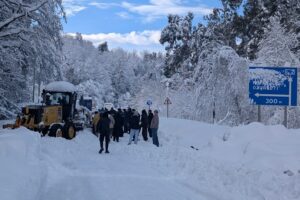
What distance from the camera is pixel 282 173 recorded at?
14672 millimetres

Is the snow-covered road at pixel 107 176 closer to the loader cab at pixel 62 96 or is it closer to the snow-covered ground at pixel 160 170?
the snow-covered ground at pixel 160 170

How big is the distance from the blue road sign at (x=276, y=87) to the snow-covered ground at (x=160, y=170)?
1.19 meters

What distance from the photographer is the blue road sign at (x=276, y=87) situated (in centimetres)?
2064

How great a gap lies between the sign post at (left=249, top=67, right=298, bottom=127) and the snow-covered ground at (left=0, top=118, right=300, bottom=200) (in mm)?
1169

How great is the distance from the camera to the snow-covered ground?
488 inches

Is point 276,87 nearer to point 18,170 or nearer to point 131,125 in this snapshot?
point 131,125

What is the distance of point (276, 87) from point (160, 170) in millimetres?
6561

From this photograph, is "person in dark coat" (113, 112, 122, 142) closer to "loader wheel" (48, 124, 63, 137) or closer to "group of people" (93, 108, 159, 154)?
"group of people" (93, 108, 159, 154)

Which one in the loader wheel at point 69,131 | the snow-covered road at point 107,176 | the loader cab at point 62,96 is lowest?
the snow-covered road at point 107,176

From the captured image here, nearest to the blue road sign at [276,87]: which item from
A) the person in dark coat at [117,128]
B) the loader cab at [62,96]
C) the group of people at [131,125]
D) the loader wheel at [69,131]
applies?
the group of people at [131,125]

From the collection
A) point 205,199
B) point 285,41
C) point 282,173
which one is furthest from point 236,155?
point 285,41

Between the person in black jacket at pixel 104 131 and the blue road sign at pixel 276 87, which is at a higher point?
the blue road sign at pixel 276 87

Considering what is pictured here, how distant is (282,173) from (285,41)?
23916 mm

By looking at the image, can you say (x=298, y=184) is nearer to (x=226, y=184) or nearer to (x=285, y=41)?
(x=226, y=184)
